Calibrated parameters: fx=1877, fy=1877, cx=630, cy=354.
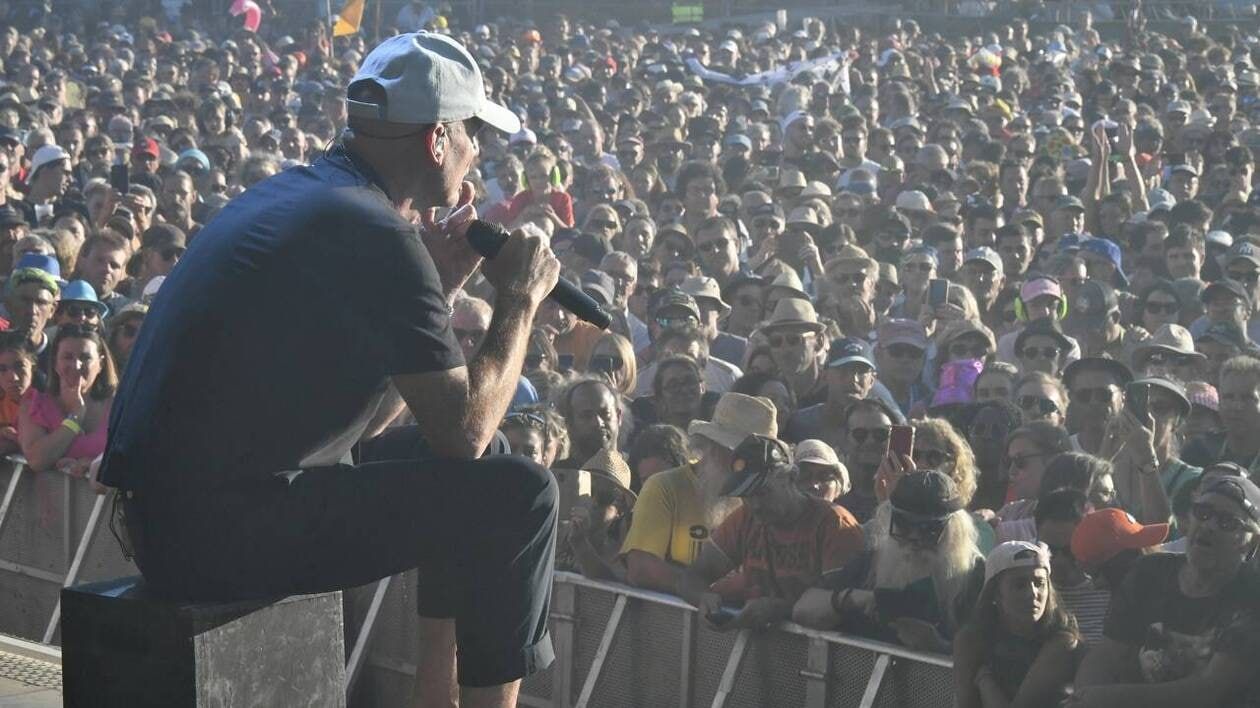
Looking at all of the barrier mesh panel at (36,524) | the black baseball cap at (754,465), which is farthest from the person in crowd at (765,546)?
the barrier mesh panel at (36,524)

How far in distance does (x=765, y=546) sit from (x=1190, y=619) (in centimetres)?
155

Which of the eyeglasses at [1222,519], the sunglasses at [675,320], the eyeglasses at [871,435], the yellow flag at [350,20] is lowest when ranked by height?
the yellow flag at [350,20]

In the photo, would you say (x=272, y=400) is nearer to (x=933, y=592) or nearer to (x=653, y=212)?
(x=933, y=592)

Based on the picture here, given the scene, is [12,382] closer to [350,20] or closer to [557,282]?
[557,282]

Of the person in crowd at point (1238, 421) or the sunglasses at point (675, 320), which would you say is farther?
the sunglasses at point (675, 320)

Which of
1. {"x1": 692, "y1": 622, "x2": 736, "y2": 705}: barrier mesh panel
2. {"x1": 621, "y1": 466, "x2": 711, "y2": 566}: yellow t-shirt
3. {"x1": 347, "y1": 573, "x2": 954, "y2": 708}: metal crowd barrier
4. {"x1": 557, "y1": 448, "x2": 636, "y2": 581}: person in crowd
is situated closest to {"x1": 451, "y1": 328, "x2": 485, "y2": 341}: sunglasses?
{"x1": 557, "y1": 448, "x2": 636, "y2": 581}: person in crowd

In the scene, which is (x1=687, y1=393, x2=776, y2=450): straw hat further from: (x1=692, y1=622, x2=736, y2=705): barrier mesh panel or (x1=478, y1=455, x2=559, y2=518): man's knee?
(x1=478, y1=455, x2=559, y2=518): man's knee

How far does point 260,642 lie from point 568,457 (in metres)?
4.18

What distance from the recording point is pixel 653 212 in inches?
590

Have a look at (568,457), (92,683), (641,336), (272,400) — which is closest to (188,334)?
(272,400)

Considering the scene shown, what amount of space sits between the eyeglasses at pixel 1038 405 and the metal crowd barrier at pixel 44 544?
3911 millimetres

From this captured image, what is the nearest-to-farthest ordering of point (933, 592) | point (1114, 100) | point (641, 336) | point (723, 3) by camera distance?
point (933, 592) < point (641, 336) < point (1114, 100) < point (723, 3)

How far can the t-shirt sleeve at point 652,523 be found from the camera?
677 cm

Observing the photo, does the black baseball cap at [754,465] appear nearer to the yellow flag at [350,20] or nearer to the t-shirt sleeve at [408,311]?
the t-shirt sleeve at [408,311]
